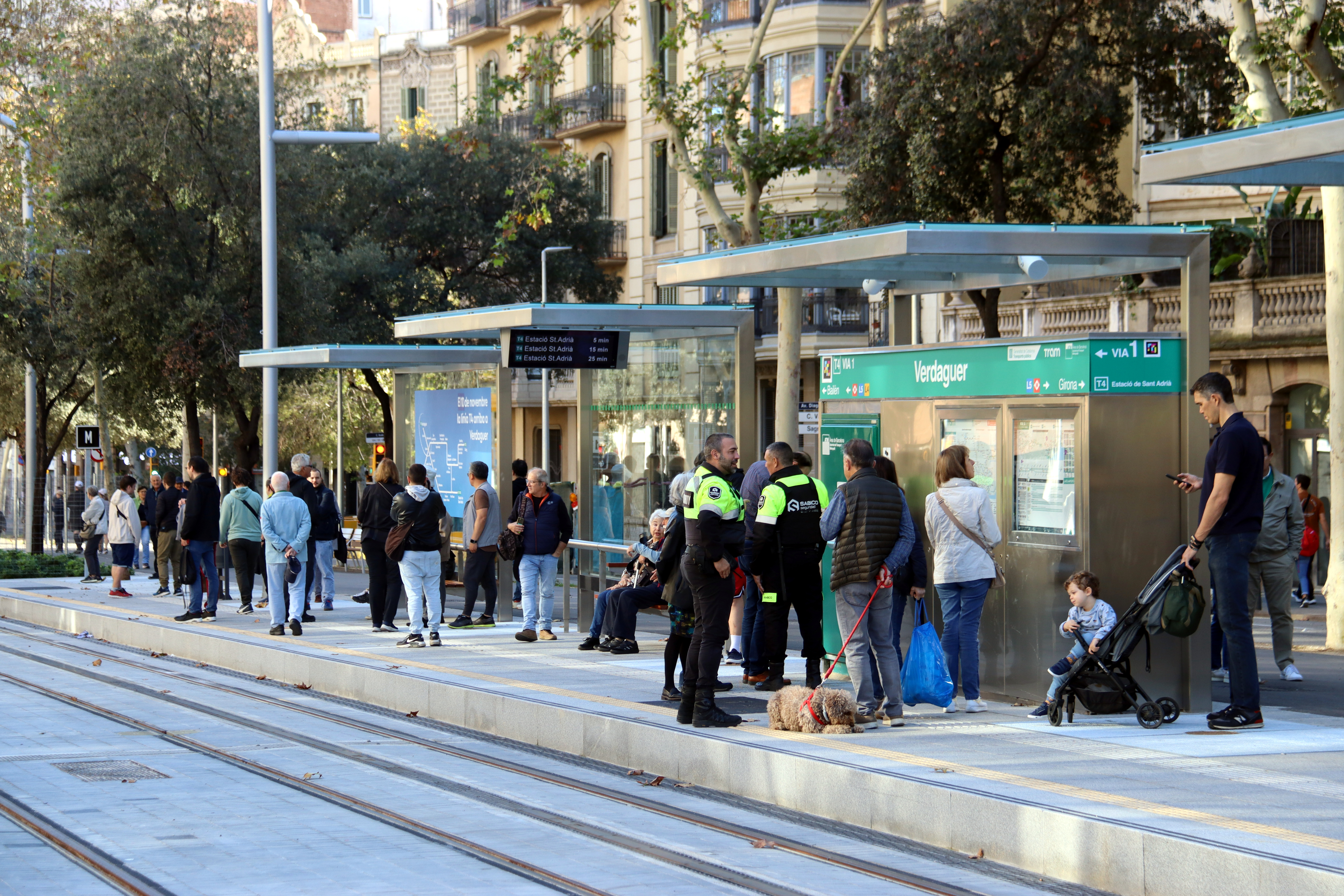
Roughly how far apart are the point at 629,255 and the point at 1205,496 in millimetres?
39978

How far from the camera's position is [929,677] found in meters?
10.6

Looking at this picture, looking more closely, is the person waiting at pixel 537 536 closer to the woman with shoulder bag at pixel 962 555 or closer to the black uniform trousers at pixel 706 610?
the black uniform trousers at pixel 706 610

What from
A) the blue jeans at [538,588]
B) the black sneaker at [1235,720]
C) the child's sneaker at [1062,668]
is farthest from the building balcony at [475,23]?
the black sneaker at [1235,720]

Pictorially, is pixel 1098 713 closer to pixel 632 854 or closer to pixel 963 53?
pixel 632 854

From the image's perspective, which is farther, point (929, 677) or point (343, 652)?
point (343, 652)

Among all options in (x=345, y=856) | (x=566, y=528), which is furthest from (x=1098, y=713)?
(x=566, y=528)

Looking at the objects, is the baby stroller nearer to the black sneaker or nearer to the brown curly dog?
the black sneaker

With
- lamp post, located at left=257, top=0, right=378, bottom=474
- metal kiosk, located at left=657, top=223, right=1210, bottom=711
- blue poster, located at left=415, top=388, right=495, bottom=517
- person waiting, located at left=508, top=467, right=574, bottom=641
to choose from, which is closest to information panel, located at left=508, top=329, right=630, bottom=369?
person waiting, located at left=508, top=467, right=574, bottom=641

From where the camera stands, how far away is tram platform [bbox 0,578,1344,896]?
6922 millimetres

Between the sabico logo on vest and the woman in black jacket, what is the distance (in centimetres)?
684

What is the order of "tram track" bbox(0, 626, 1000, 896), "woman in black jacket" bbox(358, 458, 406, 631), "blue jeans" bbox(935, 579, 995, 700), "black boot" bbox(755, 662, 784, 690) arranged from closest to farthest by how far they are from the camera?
"tram track" bbox(0, 626, 1000, 896)
"blue jeans" bbox(935, 579, 995, 700)
"black boot" bbox(755, 662, 784, 690)
"woman in black jacket" bbox(358, 458, 406, 631)

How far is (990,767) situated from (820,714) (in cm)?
156

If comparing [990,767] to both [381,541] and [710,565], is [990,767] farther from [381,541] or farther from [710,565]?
[381,541]

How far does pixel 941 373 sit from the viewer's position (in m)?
11.9
